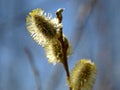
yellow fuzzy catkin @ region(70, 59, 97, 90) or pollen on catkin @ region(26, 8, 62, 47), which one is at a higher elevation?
pollen on catkin @ region(26, 8, 62, 47)

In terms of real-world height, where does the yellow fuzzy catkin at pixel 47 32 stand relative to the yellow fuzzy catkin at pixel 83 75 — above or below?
above

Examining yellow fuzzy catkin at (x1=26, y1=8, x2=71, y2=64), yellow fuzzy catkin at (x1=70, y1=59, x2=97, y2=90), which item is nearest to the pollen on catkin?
yellow fuzzy catkin at (x1=26, y1=8, x2=71, y2=64)

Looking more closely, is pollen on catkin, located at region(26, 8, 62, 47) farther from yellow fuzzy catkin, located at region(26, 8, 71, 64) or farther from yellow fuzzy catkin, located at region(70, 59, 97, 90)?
yellow fuzzy catkin, located at region(70, 59, 97, 90)

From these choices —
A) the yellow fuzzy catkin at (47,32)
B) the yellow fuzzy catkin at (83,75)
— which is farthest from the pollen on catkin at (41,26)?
the yellow fuzzy catkin at (83,75)

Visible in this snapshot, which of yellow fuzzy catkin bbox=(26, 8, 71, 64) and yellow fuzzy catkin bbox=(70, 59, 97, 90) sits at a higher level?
yellow fuzzy catkin bbox=(26, 8, 71, 64)

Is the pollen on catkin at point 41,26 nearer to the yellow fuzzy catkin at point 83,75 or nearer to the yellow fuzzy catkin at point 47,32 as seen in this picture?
the yellow fuzzy catkin at point 47,32
